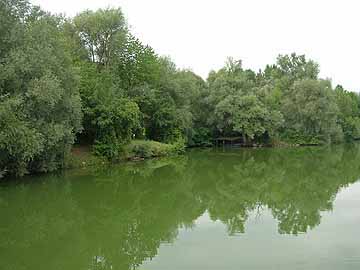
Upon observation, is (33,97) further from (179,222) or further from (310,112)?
(310,112)

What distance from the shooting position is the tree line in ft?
64.9

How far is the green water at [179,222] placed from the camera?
9.37 m

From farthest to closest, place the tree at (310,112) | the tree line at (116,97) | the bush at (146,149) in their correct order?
the tree at (310,112), the bush at (146,149), the tree line at (116,97)

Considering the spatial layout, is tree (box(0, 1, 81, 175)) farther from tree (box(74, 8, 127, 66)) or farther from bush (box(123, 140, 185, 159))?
tree (box(74, 8, 127, 66))

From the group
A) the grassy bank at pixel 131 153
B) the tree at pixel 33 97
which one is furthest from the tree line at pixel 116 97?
the grassy bank at pixel 131 153

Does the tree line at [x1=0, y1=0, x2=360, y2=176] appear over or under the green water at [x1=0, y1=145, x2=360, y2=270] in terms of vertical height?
over

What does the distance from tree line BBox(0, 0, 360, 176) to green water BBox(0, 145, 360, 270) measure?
3143mm

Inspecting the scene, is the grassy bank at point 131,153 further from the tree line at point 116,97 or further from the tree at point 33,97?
the tree at point 33,97

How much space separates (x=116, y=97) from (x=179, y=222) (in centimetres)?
2067

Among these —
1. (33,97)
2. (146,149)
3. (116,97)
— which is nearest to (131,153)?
(146,149)

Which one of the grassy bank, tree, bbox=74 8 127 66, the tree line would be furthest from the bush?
tree, bbox=74 8 127 66

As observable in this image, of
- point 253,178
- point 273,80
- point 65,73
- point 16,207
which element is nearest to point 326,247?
point 16,207

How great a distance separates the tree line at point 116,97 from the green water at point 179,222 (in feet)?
10.3

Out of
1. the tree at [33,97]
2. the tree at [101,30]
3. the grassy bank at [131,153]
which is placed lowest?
the grassy bank at [131,153]
